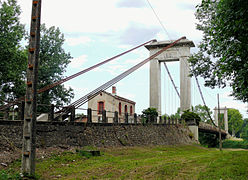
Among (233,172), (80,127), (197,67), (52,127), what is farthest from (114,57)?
(233,172)

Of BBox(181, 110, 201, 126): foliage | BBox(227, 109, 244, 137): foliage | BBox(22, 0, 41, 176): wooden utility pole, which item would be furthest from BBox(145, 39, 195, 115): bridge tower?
BBox(227, 109, 244, 137): foliage

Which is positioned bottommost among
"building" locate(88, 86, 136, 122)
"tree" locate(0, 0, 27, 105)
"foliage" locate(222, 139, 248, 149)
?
"foliage" locate(222, 139, 248, 149)

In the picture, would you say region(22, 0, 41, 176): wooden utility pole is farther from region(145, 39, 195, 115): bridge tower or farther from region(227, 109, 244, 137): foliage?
region(227, 109, 244, 137): foliage

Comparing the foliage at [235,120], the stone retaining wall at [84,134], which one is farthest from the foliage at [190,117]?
the foliage at [235,120]

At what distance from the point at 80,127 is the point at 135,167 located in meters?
5.23

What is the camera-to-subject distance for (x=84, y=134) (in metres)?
13.7

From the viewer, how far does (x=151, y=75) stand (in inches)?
1448

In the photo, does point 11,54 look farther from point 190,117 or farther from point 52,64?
point 190,117

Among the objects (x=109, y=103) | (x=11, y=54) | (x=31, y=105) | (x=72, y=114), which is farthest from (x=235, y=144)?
(x=31, y=105)

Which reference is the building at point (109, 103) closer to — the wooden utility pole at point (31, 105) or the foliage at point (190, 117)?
the foliage at point (190, 117)

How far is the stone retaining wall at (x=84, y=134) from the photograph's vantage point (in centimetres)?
1003

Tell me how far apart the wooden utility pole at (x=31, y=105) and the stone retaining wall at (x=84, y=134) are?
2.84 metres

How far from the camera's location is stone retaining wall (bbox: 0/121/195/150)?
1003cm

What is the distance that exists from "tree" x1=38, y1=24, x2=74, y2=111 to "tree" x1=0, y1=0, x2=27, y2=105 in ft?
10.3
